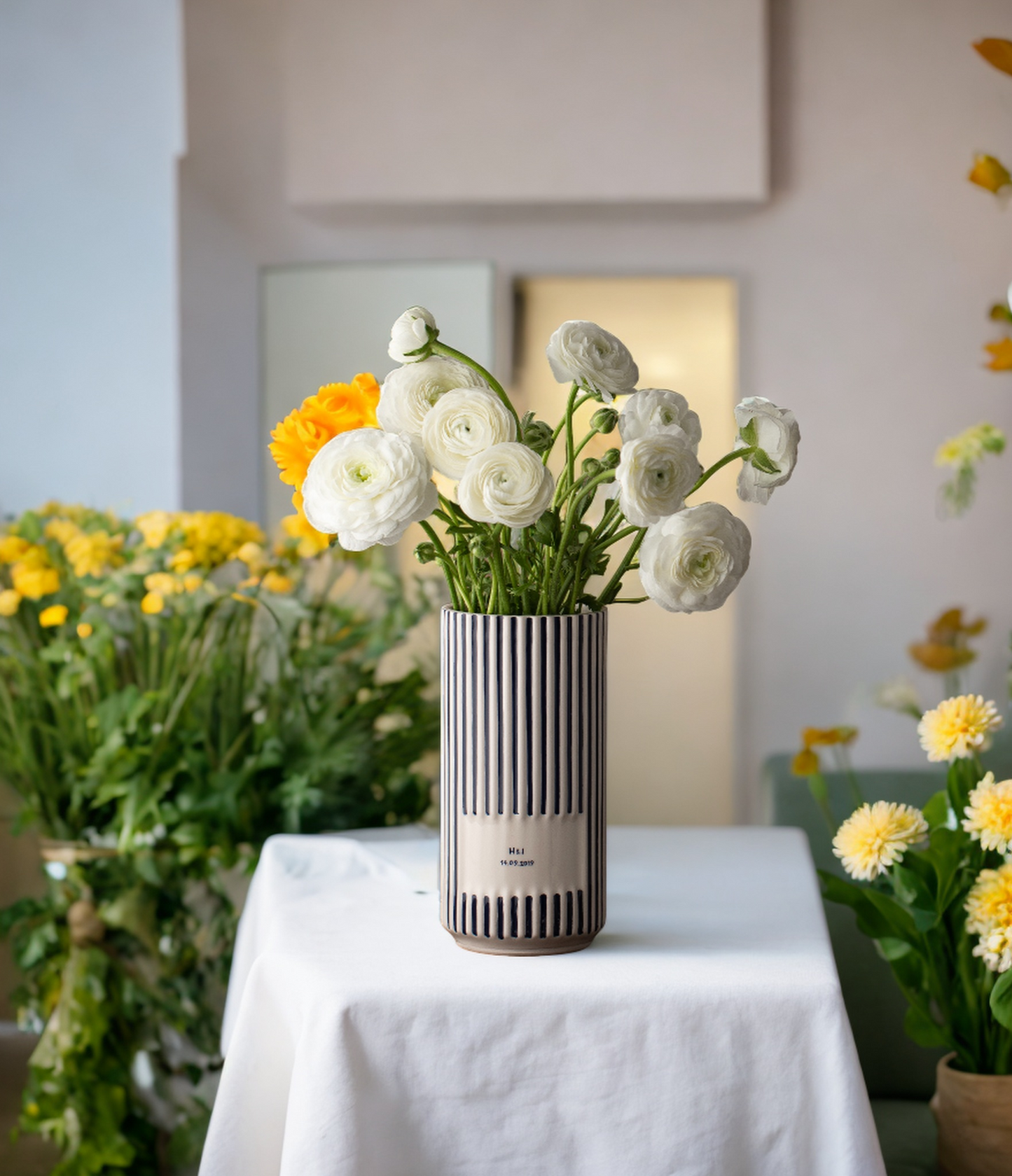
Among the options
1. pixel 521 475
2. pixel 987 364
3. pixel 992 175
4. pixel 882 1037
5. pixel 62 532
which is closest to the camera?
pixel 521 475

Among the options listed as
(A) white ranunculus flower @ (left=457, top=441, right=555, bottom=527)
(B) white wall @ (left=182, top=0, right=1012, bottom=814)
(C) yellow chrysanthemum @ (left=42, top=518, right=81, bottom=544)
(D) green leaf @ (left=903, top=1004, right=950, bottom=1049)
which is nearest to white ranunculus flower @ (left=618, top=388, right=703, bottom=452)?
(A) white ranunculus flower @ (left=457, top=441, right=555, bottom=527)

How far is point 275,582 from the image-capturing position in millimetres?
1673

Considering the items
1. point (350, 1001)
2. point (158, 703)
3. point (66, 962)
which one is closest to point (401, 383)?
point (350, 1001)

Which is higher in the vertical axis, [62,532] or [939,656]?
[62,532]

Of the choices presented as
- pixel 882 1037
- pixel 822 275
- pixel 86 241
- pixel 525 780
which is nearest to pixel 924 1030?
pixel 882 1037

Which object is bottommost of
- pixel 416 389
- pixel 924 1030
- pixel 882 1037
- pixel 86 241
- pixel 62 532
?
pixel 882 1037

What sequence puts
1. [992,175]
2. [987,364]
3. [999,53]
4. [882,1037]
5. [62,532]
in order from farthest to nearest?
[987,364] < [62,532] < [882,1037] < [992,175] < [999,53]

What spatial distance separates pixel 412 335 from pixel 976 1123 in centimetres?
99

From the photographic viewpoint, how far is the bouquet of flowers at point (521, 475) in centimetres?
95

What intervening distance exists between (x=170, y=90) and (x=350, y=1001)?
244 cm

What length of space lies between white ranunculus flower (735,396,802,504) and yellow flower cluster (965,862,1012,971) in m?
0.44

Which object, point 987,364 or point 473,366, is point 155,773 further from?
point 987,364

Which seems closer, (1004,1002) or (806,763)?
(1004,1002)

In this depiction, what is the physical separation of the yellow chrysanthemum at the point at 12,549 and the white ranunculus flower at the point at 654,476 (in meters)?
1.08
